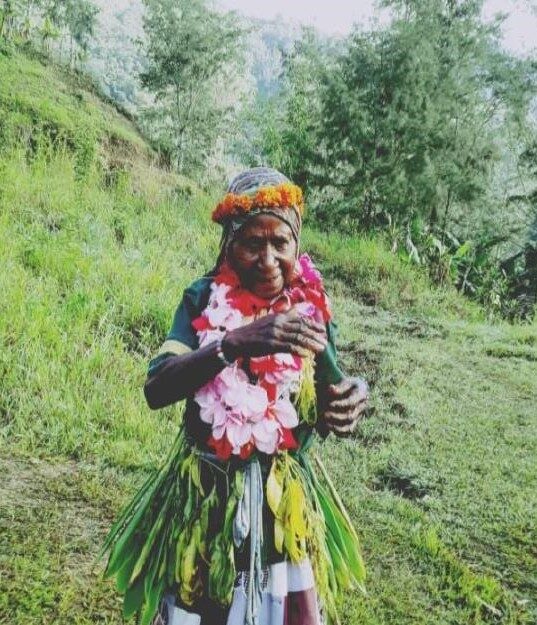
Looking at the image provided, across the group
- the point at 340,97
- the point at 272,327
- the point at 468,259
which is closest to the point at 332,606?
the point at 272,327

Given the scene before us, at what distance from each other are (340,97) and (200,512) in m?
12.1

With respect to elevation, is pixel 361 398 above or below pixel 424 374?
above

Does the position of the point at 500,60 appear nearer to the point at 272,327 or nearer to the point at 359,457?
the point at 359,457

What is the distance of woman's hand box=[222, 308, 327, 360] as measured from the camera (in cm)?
134

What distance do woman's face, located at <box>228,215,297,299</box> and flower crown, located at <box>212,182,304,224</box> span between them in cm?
3

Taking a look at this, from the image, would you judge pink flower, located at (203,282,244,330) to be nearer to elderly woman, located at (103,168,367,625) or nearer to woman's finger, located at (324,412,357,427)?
elderly woman, located at (103,168,367,625)

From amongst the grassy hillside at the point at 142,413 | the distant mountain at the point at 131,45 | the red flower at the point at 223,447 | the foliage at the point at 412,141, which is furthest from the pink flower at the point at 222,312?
the distant mountain at the point at 131,45

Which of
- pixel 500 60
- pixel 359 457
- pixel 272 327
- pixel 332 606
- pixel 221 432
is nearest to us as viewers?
pixel 272 327

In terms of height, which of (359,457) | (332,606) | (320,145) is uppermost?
(320,145)

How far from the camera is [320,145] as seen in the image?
45.4 feet

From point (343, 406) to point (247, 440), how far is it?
26 centimetres

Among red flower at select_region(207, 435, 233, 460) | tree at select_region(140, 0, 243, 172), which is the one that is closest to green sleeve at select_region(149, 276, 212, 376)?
red flower at select_region(207, 435, 233, 460)

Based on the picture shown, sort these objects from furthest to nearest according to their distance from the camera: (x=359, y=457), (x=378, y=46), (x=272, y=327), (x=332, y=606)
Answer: (x=378, y=46), (x=359, y=457), (x=332, y=606), (x=272, y=327)

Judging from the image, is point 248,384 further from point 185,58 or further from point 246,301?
point 185,58
